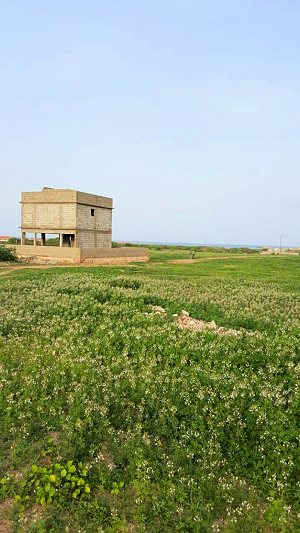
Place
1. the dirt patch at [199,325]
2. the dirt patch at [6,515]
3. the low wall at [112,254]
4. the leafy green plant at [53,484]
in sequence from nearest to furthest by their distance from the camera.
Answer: the dirt patch at [6,515]
the leafy green plant at [53,484]
the dirt patch at [199,325]
the low wall at [112,254]

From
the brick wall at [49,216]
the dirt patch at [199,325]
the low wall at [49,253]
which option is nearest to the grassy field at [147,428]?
the dirt patch at [199,325]

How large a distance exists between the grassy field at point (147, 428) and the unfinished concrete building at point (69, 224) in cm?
2562

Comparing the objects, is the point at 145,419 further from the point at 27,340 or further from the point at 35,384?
the point at 27,340

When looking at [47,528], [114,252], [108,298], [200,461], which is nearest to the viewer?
[47,528]

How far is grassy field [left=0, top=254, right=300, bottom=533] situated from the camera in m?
5.24

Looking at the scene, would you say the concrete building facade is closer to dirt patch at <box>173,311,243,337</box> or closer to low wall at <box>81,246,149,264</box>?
low wall at <box>81,246,149,264</box>

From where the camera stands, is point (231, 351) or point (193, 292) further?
point (193, 292)

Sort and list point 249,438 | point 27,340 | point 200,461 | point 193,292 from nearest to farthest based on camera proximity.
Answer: point 200,461 → point 249,438 → point 27,340 → point 193,292

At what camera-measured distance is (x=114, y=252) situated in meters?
38.8

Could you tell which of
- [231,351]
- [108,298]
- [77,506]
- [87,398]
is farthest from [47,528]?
[108,298]

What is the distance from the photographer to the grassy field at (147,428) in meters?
5.24

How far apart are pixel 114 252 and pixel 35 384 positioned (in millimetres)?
31114

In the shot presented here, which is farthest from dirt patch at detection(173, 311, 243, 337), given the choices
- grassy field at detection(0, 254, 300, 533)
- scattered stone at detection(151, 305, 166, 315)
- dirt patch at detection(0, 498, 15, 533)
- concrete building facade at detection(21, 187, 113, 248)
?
concrete building facade at detection(21, 187, 113, 248)

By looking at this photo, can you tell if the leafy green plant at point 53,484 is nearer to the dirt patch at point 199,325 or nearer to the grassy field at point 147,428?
the grassy field at point 147,428
